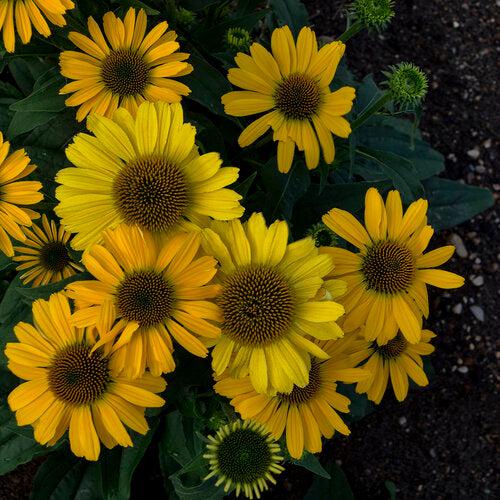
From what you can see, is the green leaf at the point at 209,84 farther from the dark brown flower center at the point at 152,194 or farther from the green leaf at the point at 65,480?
the green leaf at the point at 65,480

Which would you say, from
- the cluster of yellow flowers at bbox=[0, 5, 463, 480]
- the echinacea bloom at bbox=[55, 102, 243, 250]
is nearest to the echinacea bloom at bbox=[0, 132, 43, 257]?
the cluster of yellow flowers at bbox=[0, 5, 463, 480]

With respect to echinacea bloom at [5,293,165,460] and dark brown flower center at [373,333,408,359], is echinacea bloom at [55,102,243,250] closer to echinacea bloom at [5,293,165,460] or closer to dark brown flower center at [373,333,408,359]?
echinacea bloom at [5,293,165,460]

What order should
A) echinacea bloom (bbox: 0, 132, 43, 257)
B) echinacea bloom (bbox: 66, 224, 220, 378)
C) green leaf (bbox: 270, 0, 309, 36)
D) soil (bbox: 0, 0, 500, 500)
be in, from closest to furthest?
echinacea bloom (bbox: 66, 224, 220, 378) < echinacea bloom (bbox: 0, 132, 43, 257) < green leaf (bbox: 270, 0, 309, 36) < soil (bbox: 0, 0, 500, 500)

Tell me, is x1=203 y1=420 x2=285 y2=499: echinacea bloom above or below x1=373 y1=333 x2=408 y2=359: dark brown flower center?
below

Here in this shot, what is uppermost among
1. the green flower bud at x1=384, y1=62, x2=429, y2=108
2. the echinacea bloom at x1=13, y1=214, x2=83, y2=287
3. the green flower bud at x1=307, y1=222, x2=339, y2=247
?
the green flower bud at x1=384, y1=62, x2=429, y2=108

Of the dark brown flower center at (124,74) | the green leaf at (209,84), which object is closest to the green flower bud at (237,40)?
the green leaf at (209,84)

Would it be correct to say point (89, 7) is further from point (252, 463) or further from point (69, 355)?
point (252, 463)

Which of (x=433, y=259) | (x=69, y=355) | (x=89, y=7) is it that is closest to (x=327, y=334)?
(x=433, y=259)
